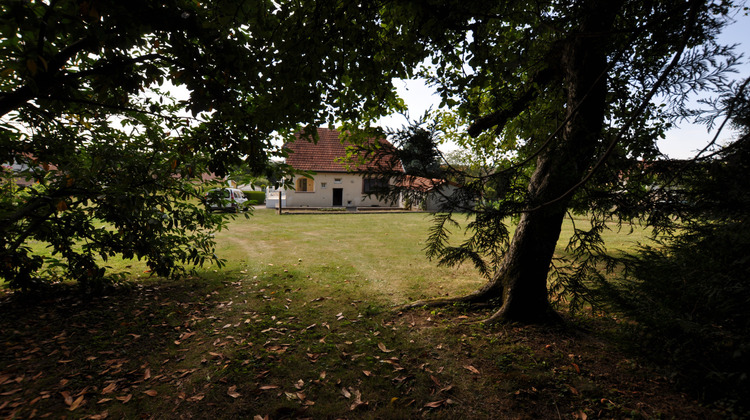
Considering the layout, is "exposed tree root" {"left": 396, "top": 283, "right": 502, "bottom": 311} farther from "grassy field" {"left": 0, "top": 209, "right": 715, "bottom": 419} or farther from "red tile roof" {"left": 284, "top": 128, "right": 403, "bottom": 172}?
"red tile roof" {"left": 284, "top": 128, "right": 403, "bottom": 172}

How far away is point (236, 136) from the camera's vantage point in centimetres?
378

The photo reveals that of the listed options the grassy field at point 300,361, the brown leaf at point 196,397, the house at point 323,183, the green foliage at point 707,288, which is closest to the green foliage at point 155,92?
the grassy field at point 300,361

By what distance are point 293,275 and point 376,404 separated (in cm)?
497

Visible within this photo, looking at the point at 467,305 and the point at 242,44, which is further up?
the point at 242,44

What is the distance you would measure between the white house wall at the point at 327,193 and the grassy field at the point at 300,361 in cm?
2140

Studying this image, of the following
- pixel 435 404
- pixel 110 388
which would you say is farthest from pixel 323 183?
pixel 435 404

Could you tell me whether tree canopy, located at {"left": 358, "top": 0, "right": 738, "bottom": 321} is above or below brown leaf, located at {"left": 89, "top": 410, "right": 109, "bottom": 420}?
above

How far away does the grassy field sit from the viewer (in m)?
2.99

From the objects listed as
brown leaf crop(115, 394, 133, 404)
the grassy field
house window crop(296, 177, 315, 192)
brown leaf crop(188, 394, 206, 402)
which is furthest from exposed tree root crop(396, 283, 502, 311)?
house window crop(296, 177, 315, 192)

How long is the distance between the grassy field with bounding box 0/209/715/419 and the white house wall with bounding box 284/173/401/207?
21.4 m

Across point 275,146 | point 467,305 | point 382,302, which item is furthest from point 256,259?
point 467,305

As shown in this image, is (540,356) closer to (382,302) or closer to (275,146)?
(382,302)

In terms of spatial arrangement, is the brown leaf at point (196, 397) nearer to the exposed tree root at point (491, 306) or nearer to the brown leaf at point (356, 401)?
the brown leaf at point (356, 401)

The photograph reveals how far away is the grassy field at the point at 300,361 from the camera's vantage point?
2992 mm
